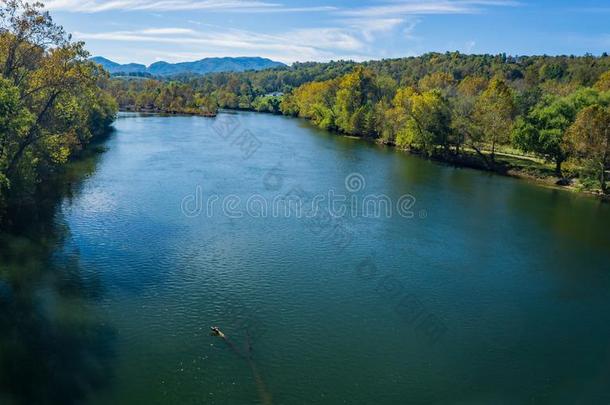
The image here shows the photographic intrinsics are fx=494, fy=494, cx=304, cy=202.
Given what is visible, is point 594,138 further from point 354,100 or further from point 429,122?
point 354,100

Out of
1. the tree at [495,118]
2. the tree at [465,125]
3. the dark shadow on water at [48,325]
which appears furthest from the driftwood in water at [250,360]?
the tree at [465,125]

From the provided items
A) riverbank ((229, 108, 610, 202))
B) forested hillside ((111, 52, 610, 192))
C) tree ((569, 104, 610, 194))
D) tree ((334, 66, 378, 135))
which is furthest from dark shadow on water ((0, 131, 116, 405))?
tree ((334, 66, 378, 135))

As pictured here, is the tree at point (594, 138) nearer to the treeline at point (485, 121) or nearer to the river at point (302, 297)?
the treeline at point (485, 121)

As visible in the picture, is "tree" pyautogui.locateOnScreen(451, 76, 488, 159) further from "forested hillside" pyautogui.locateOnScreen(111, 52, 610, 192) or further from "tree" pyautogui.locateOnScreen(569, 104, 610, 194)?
"tree" pyautogui.locateOnScreen(569, 104, 610, 194)

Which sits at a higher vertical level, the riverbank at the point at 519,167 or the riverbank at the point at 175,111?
the riverbank at the point at 175,111

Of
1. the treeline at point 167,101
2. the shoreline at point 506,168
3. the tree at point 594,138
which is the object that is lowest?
the shoreline at point 506,168

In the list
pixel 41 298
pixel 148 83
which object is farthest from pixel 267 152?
pixel 148 83

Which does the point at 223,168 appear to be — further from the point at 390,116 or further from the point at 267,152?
the point at 390,116
